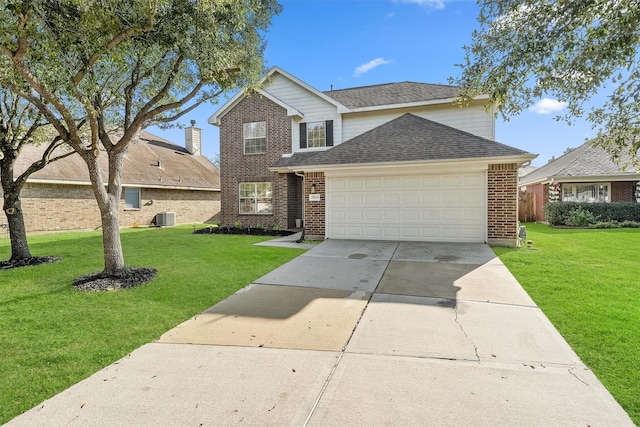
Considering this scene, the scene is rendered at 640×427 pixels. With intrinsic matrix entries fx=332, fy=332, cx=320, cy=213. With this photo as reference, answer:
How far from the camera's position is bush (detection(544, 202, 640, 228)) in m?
15.6

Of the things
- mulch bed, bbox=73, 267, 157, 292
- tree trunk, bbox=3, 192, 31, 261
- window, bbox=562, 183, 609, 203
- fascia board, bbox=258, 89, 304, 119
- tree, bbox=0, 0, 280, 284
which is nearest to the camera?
tree, bbox=0, 0, 280, 284

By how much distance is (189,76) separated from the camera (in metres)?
7.74

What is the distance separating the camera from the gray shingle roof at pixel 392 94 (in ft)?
47.4

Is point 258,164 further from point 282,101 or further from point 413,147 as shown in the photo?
point 413,147

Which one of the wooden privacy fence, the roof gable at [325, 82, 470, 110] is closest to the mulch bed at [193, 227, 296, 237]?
the roof gable at [325, 82, 470, 110]

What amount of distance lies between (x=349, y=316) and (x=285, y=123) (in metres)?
12.3

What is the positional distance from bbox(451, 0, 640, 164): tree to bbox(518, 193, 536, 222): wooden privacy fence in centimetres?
1765

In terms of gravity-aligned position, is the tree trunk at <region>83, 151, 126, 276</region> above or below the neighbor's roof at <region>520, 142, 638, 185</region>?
below

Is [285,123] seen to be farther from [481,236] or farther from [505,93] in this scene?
[505,93]

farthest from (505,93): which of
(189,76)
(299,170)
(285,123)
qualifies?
(285,123)

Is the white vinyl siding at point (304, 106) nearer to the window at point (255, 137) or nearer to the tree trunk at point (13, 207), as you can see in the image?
the window at point (255, 137)

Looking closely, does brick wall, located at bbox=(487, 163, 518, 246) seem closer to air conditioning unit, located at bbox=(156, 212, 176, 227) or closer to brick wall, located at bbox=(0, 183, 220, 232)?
air conditioning unit, located at bbox=(156, 212, 176, 227)

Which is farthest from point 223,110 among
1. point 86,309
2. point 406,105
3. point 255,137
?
point 86,309

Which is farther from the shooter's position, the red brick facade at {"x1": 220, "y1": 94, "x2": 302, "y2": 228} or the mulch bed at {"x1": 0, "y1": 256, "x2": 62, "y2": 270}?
the red brick facade at {"x1": 220, "y1": 94, "x2": 302, "y2": 228}
